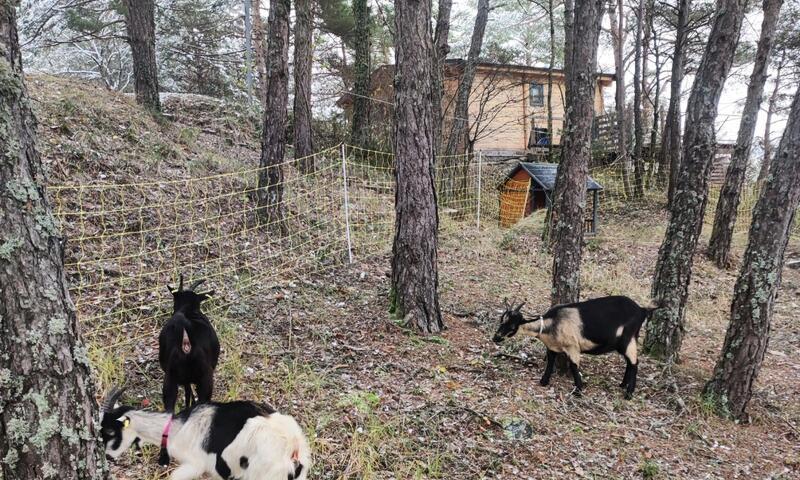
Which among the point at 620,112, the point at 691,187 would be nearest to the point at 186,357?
the point at 691,187

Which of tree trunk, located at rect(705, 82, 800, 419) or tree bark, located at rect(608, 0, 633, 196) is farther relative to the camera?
tree bark, located at rect(608, 0, 633, 196)

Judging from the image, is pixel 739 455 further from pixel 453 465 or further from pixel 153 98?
pixel 153 98

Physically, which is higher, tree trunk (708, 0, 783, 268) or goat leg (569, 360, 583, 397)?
tree trunk (708, 0, 783, 268)

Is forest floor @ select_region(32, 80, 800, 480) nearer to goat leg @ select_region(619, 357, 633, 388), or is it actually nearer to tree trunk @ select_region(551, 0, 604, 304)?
goat leg @ select_region(619, 357, 633, 388)

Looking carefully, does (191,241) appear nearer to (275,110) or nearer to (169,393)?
(275,110)

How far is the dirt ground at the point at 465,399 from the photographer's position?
3.52 m

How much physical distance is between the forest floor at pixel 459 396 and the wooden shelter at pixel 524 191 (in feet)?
20.9

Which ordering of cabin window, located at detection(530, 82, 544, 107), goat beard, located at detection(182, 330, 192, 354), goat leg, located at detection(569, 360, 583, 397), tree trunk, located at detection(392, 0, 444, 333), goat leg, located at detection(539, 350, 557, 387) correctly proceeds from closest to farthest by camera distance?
goat beard, located at detection(182, 330, 192, 354)
goat leg, located at detection(569, 360, 583, 397)
goat leg, located at detection(539, 350, 557, 387)
tree trunk, located at detection(392, 0, 444, 333)
cabin window, located at detection(530, 82, 544, 107)

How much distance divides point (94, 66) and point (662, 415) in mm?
22501

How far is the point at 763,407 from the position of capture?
15.2 feet

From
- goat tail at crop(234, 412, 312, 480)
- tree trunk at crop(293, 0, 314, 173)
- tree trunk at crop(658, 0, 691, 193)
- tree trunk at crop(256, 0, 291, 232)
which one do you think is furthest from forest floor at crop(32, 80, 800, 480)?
tree trunk at crop(658, 0, 691, 193)

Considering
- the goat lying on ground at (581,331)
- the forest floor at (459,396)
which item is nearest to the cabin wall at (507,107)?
the forest floor at (459,396)

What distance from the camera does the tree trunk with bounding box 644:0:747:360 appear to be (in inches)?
200

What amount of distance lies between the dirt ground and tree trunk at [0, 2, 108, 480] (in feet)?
4.72
